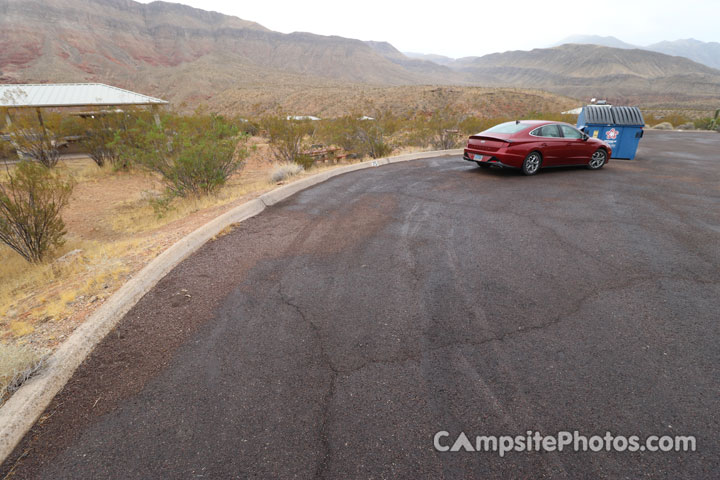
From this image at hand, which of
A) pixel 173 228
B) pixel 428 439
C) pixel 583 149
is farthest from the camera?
pixel 583 149

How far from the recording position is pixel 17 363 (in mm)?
2781

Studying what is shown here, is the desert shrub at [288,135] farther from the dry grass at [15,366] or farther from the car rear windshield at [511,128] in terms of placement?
the dry grass at [15,366]

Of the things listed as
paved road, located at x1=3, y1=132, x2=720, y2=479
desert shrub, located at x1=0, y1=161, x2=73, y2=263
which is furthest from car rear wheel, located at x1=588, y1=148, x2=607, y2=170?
desert shrub, located at x1=0, y1=161, x2=73, y2=263

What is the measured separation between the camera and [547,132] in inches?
400

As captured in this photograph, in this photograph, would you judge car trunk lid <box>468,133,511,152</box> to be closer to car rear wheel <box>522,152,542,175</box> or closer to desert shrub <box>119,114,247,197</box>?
car rear wheel <box>522,152,542,175</box>

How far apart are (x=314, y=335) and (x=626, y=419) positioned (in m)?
2.48

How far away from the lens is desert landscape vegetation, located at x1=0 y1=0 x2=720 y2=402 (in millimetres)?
5949

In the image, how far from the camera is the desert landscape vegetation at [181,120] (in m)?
5.95

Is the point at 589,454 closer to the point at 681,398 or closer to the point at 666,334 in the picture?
the point at 681,398

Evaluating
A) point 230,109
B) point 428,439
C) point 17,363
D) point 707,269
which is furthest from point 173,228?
point 230,109

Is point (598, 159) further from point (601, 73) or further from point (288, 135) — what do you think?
point (601, 73)

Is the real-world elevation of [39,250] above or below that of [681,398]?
below

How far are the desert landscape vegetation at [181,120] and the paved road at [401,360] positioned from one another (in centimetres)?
95

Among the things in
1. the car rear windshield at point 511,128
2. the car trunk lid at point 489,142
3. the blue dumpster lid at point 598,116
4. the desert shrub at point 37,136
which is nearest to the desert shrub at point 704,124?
the blue dumpster lid at point 598,116
